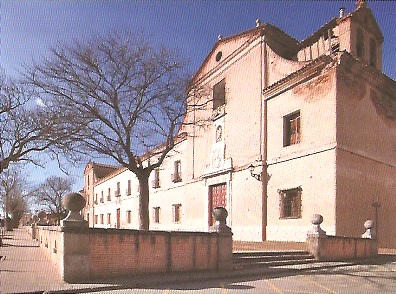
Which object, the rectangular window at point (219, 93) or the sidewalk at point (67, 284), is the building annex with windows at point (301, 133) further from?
the sidewalk at point (67, 284)

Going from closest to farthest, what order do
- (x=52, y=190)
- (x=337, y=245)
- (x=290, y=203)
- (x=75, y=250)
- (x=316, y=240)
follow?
(x=75, y=250) < (x=316, y=240) < (x=337, y=245) < (x=290, y=203) < (x=52, y=190)

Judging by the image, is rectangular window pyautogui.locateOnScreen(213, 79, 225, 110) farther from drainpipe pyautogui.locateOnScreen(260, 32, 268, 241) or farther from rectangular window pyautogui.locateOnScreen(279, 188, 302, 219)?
rectangular window pyautogui.locateOnScreen(279, 188, 302, 219)

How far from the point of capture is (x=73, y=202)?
330 inches

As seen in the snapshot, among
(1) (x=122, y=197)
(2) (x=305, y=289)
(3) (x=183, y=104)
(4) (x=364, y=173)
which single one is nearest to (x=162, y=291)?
(2) (x=305, y=289)

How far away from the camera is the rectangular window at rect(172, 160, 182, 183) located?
26.5 metres

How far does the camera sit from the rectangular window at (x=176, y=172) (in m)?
26.5

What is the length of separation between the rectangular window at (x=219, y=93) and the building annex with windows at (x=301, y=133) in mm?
Answer: 78

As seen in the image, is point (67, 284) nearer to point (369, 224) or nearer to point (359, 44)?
point (369, 224)

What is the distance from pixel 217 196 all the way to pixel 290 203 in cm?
610

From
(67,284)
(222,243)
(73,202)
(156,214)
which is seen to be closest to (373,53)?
(222,243)

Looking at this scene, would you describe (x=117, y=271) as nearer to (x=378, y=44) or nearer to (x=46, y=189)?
(x=378, y=44)

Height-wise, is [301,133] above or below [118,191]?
above

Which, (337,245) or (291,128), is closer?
(337,245)

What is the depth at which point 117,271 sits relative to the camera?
27.8 feet
